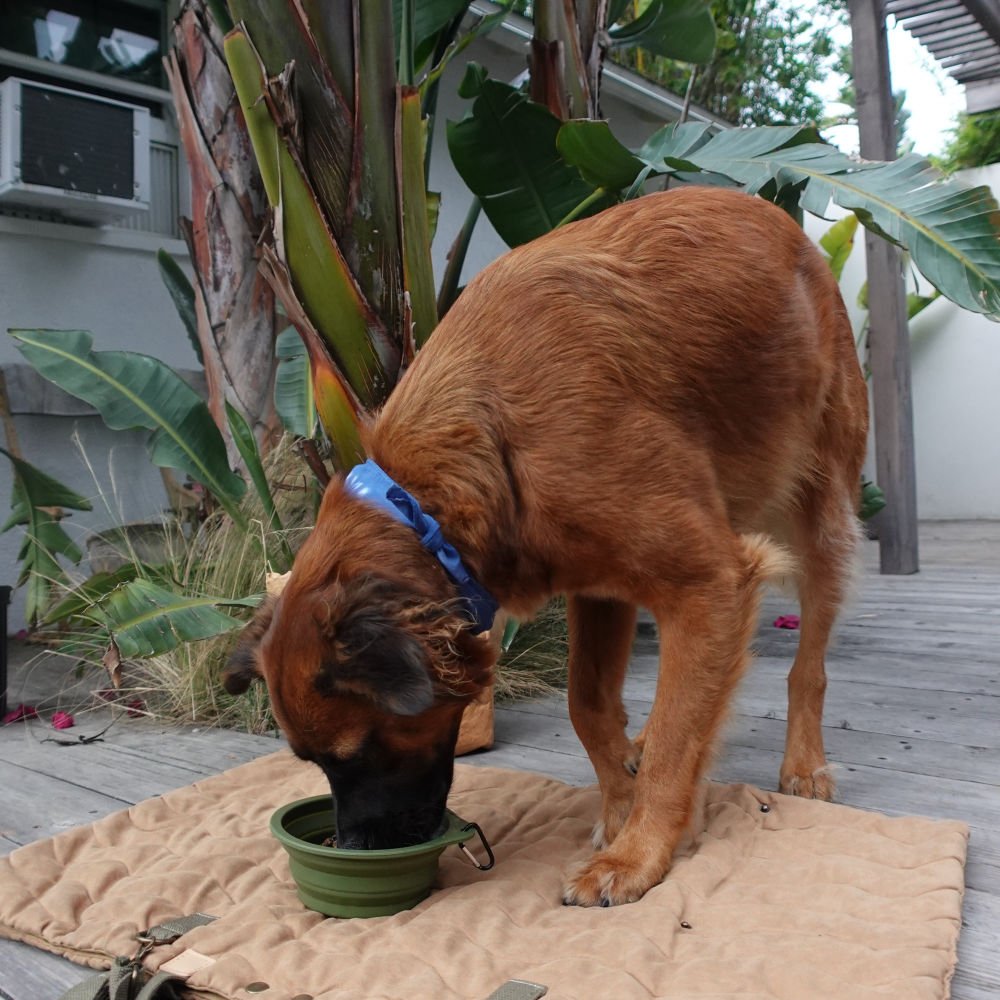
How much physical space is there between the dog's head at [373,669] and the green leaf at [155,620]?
3.99ft

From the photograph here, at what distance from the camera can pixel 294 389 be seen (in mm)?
4477

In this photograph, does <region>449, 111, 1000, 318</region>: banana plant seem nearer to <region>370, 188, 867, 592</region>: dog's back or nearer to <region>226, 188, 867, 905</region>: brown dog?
<region>370, 188, 867, 592</region>: dog's back

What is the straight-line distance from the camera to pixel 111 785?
3396 millimetres

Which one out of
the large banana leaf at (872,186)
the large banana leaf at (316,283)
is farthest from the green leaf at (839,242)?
the large banana leaf at (316,283)

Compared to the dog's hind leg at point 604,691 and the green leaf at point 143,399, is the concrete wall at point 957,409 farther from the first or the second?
the dog's hind leg at point 604,691

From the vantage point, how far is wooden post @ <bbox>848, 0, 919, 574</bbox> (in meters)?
6.97

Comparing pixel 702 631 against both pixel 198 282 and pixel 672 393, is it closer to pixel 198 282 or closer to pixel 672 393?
pixel 672 393

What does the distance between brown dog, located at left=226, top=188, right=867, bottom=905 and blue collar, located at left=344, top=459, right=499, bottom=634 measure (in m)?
0.02

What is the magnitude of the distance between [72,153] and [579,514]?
17.1ft

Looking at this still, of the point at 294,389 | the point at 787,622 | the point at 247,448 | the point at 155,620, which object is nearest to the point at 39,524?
the point at 247,448

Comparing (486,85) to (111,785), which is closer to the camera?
(111,785)

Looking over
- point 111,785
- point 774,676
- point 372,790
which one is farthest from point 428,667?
point 774,676

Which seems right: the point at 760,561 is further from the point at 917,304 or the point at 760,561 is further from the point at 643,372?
the point at 917,304

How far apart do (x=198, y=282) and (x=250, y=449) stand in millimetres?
1360
